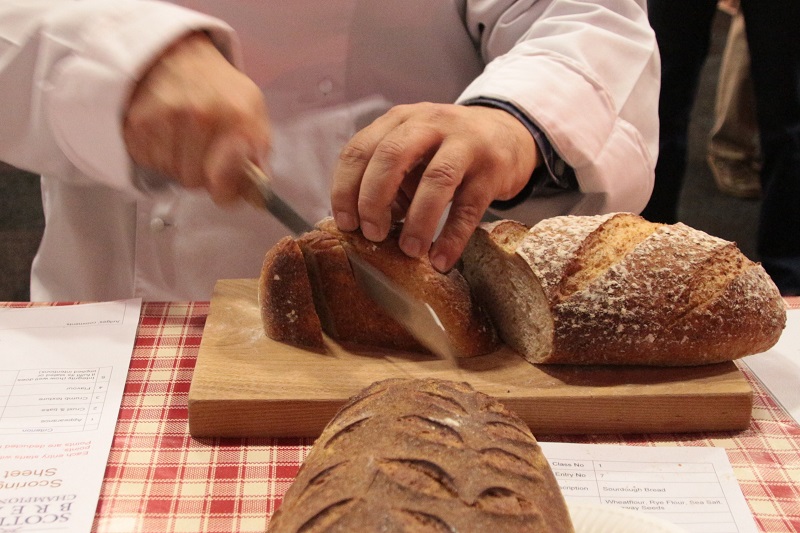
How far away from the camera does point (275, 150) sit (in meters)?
1.51

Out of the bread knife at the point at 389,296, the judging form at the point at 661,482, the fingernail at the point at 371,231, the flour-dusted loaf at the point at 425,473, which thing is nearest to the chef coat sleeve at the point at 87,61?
the bread knife at the point at 389,296

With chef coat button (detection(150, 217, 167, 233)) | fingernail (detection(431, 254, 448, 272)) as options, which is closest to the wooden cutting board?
fingernail (detection(431, 254, 448, 272))

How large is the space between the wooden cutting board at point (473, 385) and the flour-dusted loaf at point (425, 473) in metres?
0.28

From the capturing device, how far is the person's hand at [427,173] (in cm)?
111

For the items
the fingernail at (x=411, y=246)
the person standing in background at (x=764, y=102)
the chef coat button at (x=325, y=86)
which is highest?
the chef coat button at (x=325, y=86)

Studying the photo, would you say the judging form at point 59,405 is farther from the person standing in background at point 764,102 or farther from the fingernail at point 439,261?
the person standing in background at point 764,102

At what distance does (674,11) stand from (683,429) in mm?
1793

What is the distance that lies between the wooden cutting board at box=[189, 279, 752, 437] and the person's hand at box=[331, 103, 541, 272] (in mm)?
183

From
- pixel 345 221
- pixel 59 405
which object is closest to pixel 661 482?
pixel 345 221

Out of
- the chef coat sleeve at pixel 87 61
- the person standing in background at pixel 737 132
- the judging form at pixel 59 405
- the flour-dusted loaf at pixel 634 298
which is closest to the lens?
the judging form at pixel 59 405

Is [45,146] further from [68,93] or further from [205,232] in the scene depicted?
[205,232]

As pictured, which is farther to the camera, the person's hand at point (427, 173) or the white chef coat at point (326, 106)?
the white chef coat at point (326, 106)

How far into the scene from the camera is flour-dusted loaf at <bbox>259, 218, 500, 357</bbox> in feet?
3.93

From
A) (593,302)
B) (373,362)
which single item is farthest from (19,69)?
(593,302)
